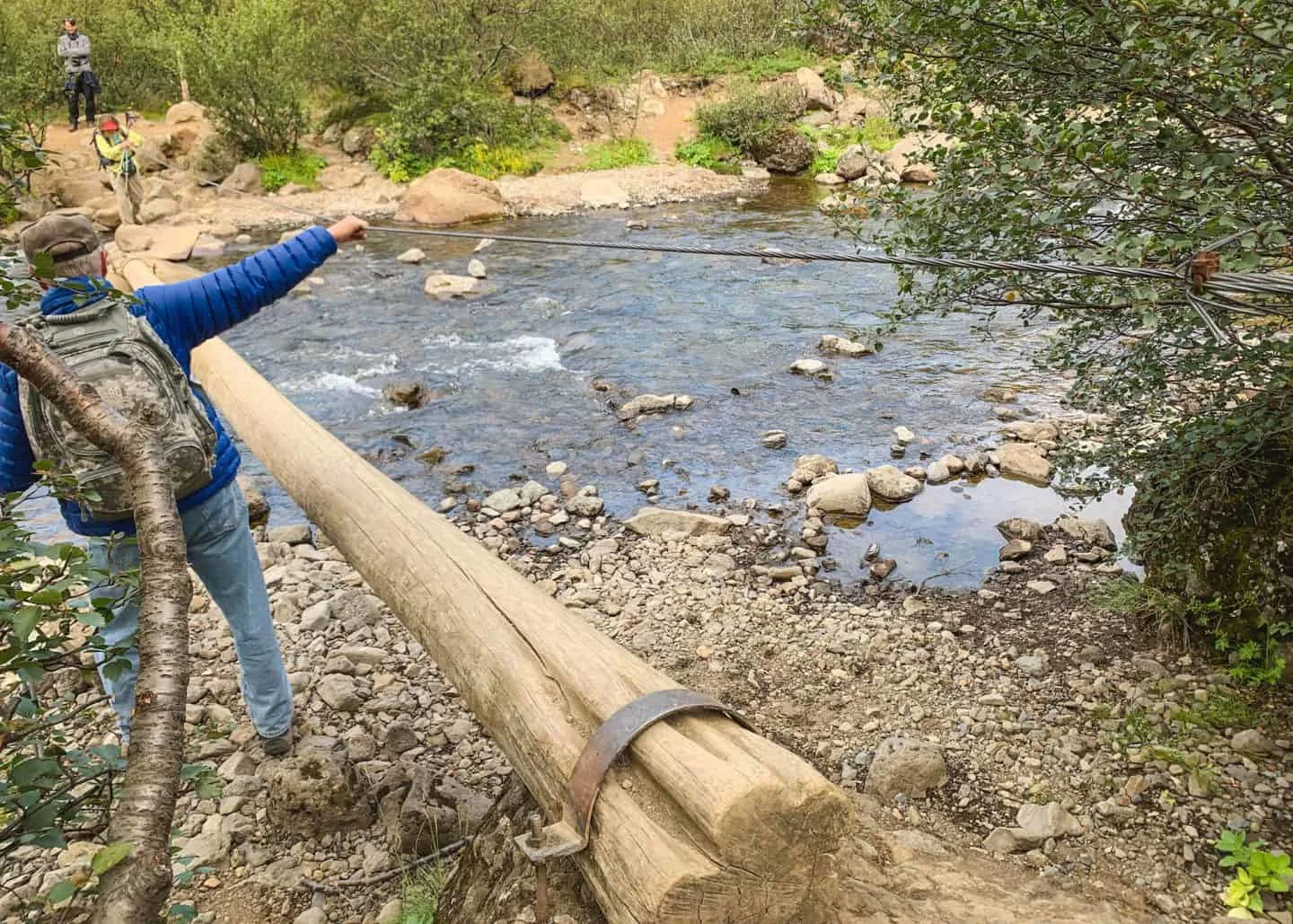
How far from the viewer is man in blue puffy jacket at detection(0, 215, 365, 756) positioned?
3012 millimetres

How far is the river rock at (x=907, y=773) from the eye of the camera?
3668 millimetres

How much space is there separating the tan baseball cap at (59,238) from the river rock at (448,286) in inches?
369

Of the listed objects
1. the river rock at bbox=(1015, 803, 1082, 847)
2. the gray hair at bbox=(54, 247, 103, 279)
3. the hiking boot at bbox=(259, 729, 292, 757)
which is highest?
the gray hair at bbox=(54, 247, 103, 279)

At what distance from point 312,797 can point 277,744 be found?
57cm

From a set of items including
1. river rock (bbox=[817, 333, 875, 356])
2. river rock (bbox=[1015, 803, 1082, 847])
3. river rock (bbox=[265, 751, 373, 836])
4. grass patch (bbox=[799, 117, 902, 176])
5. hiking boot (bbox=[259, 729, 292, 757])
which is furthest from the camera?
grass patch (bbox=[799, 117, 902, 176])

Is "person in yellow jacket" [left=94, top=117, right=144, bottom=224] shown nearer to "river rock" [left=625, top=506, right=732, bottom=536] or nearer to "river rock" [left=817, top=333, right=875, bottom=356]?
"river rock" [left=817, top=333, right=875, bottom=356]

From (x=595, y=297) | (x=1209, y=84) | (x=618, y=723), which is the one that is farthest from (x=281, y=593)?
(x=595, y=297)

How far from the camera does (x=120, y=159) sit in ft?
50.1

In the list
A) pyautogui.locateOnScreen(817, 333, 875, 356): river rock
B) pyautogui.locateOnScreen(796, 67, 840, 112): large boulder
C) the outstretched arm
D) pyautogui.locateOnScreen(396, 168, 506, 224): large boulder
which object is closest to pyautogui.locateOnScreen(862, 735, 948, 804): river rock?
the outstretched arm

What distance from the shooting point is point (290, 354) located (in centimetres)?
1034

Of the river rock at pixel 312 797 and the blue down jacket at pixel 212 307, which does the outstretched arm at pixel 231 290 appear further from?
the river rock at pixel 312 797

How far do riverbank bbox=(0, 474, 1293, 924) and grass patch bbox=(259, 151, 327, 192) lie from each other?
1562 centimetres

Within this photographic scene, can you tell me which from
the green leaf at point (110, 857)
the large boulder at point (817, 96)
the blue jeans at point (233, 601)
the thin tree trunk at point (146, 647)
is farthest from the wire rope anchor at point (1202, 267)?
the large boulder at point (817, 96)

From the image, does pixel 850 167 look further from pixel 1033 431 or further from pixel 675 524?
pixel 675 524
